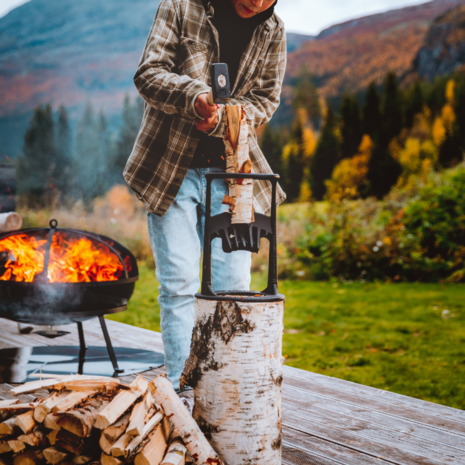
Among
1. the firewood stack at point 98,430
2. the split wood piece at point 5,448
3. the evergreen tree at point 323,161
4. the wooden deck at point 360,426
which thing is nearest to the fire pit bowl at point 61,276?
the wooden deck at point 360,426

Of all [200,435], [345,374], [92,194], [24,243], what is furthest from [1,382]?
[92,194]

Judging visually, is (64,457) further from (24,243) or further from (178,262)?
(24,243)

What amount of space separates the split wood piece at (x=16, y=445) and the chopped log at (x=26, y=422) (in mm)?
32

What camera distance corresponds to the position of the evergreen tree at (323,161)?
6.34 m

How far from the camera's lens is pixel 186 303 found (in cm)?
186

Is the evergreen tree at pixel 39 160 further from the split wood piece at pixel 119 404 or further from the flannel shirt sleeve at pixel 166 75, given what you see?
the split wood piece at pixel 119 404

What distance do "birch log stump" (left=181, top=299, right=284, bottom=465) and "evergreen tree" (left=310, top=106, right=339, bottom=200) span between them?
5.16 meters

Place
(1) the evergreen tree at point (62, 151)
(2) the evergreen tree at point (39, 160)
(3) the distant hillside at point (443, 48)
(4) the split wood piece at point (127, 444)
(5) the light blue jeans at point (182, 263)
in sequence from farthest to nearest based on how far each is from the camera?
1. (1) the evergreen tree at point (62, 151)
2. (2) the evergreen tree at point (39, 160)
3. (3) the distant hillside at point (443, 48)
4. (5) the light blue jeans at point (182, 263)
5. (4) the split wood piece at point (127, 444)

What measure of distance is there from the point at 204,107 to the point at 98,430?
1026 mm

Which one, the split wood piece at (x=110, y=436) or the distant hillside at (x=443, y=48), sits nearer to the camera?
the split wood piece at (x=110, y=436)

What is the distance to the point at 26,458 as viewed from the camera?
1294mm

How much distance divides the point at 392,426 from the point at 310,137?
5266mm

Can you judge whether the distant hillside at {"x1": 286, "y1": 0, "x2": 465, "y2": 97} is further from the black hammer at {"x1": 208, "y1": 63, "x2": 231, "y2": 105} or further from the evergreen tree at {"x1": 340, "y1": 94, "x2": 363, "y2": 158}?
the black hammer at {"x1": 208, "y1": 63, "x2": 231, "y2": 105}

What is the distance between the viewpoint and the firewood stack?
1.24 meters
